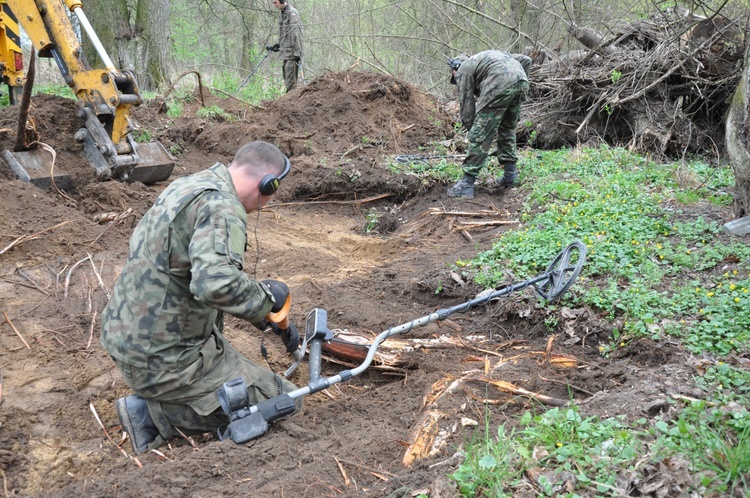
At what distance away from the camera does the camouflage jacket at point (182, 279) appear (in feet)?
9.77

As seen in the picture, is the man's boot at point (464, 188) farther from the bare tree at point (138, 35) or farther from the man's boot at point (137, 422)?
the bare tree at point (138, 35)

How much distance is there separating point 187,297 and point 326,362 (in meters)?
1.59

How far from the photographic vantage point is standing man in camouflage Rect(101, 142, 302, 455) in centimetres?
302

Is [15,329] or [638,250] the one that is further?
[638,250]

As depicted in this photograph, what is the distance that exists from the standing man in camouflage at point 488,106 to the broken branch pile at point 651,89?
2.14 m

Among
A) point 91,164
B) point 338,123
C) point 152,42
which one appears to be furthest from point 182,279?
point 152,42

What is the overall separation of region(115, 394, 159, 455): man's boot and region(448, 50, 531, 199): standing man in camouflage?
5.36 meters

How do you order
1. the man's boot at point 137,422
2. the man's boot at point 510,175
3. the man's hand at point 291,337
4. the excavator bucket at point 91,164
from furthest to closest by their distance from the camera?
the man's boot at point 510,175 → the excavator bucket at point 91,164 → the man's hand at point 291,337 → the man's boot at point 137,422

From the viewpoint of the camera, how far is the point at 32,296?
16.8 ft

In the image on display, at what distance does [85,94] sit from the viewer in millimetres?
7164

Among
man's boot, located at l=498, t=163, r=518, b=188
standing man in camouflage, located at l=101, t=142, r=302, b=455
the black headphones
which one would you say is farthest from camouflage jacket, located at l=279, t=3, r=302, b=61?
the black headphones

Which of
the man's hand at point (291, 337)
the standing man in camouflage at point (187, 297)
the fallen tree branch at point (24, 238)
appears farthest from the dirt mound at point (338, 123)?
the standing man in camouflage at point (187, 297)

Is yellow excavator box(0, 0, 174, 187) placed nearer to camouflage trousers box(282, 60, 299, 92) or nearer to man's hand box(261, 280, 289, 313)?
man's hand box(261, 280, 289, 313)

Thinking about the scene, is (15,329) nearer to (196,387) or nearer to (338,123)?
(196,387)
